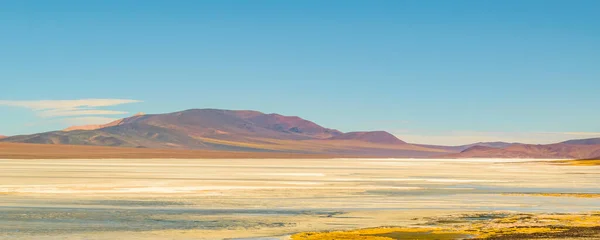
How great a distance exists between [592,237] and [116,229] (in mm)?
11442

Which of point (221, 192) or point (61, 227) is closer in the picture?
point (61, 227)

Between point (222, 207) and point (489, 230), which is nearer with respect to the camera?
point (489, 230)

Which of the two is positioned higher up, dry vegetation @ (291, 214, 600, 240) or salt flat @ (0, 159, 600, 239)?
salt flat @ (0, 159, 600, 239)

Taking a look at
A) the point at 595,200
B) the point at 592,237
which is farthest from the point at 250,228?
the point at 595,200

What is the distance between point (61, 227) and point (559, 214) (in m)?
14.7

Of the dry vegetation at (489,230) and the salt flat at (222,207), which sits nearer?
the dry vegetation at (489,230)

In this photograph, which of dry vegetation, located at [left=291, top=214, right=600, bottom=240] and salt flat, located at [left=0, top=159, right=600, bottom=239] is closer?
dry vegetation, located at [left=291, top=214, right=600, bottom=240]

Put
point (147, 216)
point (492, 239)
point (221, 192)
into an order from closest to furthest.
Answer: point (492, 239)
point (147, 216)
point (221, 192)

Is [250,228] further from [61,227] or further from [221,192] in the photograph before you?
[221,192]

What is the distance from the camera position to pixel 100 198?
32.8 metres

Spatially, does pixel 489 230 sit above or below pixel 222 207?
below

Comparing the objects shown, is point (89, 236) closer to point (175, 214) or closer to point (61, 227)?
point (61, 227)

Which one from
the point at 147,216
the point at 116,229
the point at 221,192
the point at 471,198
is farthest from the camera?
the point at 221,192

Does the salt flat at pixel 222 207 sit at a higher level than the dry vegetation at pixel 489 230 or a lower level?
higher
